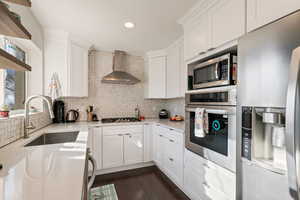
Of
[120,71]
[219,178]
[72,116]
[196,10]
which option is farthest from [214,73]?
[72,116]

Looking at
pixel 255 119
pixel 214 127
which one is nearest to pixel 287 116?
pixel 255 119

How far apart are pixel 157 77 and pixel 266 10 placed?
216 centimetres

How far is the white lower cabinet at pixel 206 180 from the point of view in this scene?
1258 millimetres

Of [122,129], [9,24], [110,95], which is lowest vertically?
[122,129]

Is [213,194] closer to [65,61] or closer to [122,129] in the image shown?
[122,129]

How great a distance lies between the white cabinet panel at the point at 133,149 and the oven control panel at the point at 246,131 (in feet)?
6.34

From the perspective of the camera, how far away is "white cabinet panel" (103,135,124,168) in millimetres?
2531

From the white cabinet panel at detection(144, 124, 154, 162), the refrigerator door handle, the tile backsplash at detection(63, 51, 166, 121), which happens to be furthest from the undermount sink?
the refrigerator door handle

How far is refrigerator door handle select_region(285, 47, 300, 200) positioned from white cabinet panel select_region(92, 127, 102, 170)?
2.37 meters

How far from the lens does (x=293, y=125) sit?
686 mm

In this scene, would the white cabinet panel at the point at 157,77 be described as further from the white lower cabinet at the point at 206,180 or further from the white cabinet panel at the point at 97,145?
the white lower cabinet at the point at 206,180

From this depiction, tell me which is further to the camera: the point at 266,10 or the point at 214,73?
the point at 214,73

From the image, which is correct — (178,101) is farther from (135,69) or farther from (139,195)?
(139,195)

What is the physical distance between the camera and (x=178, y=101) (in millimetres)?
3139
